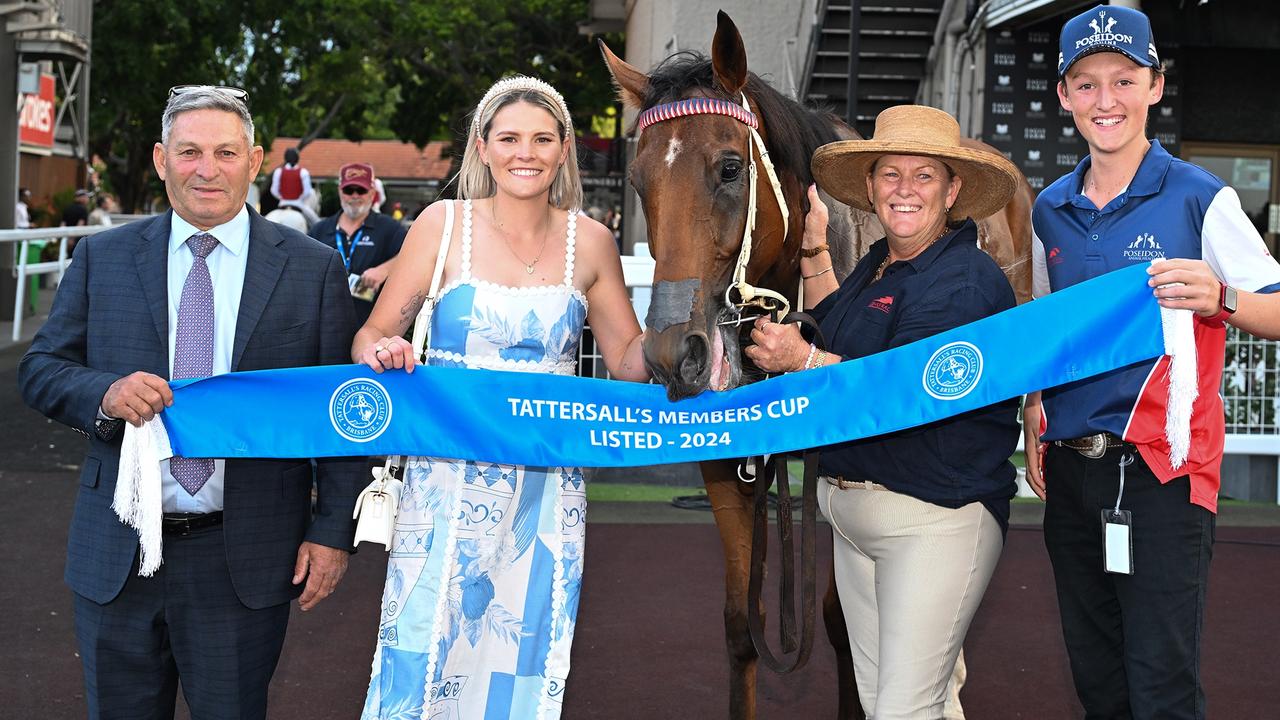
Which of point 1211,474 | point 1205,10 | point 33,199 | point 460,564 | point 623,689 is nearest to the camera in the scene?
point 1211,474

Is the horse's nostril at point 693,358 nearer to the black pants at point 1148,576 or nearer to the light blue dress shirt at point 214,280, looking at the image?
the black pants at point 1148,576

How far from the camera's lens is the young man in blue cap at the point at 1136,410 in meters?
3.01

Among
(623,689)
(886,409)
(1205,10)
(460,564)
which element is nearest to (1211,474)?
(886,409)

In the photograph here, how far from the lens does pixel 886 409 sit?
3.17m

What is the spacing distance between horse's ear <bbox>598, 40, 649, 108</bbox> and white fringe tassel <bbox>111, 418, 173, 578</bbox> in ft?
5.66

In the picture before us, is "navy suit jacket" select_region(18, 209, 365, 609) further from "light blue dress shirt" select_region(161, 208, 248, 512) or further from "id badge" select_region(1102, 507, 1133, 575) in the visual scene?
"id badge" select_region(1102, 507, 1133, 575)

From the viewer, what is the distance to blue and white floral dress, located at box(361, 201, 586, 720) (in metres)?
3.30

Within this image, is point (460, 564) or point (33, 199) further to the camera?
point (33, 199)

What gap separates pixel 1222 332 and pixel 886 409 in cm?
92

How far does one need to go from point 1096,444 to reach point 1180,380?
0.88 ft

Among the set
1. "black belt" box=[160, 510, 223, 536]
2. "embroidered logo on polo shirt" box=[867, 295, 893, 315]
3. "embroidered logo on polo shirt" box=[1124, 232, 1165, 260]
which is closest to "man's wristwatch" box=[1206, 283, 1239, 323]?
"embroidered logo on polo shirt" box=[1124, 232, 1165, 260]

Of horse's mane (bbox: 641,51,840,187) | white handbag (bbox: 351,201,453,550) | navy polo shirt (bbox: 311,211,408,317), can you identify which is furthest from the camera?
navy polo shirt (bbox: 311,211,408,317)

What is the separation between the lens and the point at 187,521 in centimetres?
302

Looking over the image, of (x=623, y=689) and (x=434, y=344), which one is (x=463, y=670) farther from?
(x=623, y=689)
